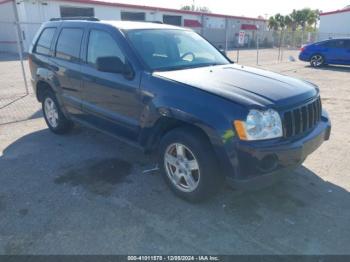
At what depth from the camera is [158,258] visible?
2662 millimetres

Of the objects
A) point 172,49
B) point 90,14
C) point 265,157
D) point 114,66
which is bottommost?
point 265,157

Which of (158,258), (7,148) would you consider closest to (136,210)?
(158,258)

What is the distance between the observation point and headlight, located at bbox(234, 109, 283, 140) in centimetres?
285

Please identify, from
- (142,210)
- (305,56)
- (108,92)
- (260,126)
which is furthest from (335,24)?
(142,210)

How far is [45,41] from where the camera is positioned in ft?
17.7

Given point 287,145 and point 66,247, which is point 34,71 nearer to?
point 66,247

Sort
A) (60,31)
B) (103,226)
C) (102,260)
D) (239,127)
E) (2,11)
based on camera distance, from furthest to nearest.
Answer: (2,11), (60,31), (103,226), (239,127), (102,260)

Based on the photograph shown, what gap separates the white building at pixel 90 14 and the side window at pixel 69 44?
1235 centimetres

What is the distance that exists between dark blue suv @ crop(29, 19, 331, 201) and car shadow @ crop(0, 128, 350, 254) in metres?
0.37

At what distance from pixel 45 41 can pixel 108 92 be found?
2169 mm

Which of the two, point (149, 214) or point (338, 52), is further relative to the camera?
point (338, 52)

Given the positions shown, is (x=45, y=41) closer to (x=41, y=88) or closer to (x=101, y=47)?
(x=41, y=88)

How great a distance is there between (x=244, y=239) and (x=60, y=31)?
409cm

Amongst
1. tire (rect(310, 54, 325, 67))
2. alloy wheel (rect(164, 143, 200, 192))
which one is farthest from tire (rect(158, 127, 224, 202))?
tire (rect(310, 54, 325, 67))
